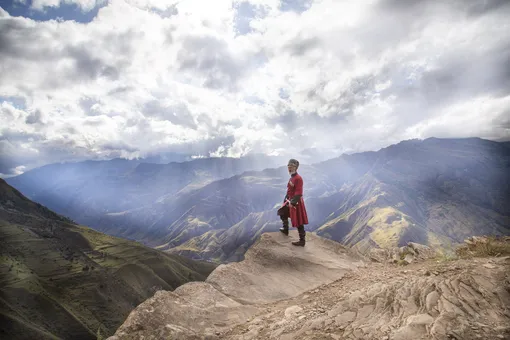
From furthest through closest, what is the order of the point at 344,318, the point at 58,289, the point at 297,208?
1. the point at 58,289
2. the point at 297,208
3. the point at 344,318

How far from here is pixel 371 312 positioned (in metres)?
6.73

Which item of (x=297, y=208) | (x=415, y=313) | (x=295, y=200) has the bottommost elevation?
(x=415, y=313)

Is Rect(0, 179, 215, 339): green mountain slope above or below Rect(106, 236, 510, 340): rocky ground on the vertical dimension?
below

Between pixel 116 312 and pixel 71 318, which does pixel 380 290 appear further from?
pixel 116 312

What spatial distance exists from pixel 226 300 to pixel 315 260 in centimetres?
594

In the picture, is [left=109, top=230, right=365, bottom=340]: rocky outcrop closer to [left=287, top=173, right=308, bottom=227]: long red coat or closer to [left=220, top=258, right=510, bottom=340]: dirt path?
[left=220, top=258, right=510, bottom=340]: dirt path

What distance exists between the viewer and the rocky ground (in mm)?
5008

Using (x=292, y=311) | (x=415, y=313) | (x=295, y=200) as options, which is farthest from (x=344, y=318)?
(x=295, y=200)

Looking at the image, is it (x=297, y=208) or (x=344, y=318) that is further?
(x=297, y=208)

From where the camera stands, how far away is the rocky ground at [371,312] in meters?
5.01

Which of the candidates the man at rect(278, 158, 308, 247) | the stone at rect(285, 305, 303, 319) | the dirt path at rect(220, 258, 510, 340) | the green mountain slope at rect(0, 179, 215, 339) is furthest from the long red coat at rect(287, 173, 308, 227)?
the green mountain slope at rect(0, 179, 215, 339)

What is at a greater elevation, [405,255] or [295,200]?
[295,200]

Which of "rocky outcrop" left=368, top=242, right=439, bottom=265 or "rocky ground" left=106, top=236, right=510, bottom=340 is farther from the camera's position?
"rocky outcrop" left=368, top=242, right=439, bottom=265

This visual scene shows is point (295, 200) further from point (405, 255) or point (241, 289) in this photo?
point (405, 255)
